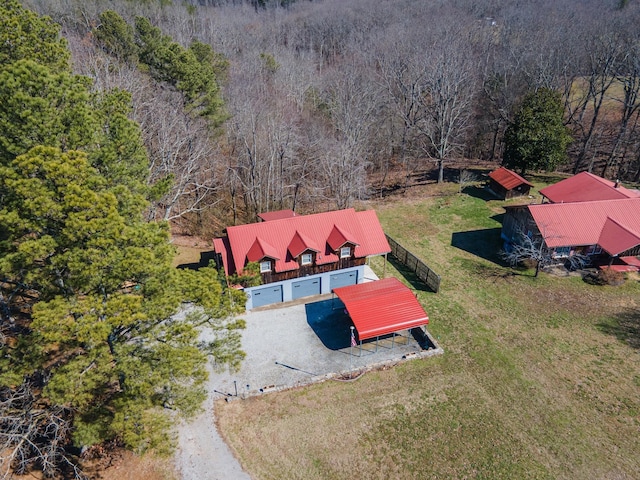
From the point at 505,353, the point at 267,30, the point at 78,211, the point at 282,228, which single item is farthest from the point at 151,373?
the point at 267,30

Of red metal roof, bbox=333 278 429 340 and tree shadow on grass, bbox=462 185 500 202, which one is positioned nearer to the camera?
red metal roof, bbox=333 278 429 340

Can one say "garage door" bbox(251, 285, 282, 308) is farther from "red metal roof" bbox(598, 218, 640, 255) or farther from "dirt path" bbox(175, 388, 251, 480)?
"red metal roof" bbox(598, 218, 640, 255)

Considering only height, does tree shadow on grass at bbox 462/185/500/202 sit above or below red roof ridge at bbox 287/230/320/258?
below

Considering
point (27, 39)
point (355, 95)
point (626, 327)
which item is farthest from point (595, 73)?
point (27, 39)

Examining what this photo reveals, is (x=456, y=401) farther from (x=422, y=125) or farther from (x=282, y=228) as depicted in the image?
(x=422, y=125)

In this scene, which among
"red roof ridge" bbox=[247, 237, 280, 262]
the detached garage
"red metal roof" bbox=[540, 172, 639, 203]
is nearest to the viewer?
"red roof ridge" bbox=[247, 237, 280, 262]

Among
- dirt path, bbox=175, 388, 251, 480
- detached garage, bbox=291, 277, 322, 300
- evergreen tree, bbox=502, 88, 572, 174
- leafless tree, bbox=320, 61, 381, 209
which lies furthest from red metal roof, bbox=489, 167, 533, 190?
dirt path, bbox=175, 388, 251, 480
